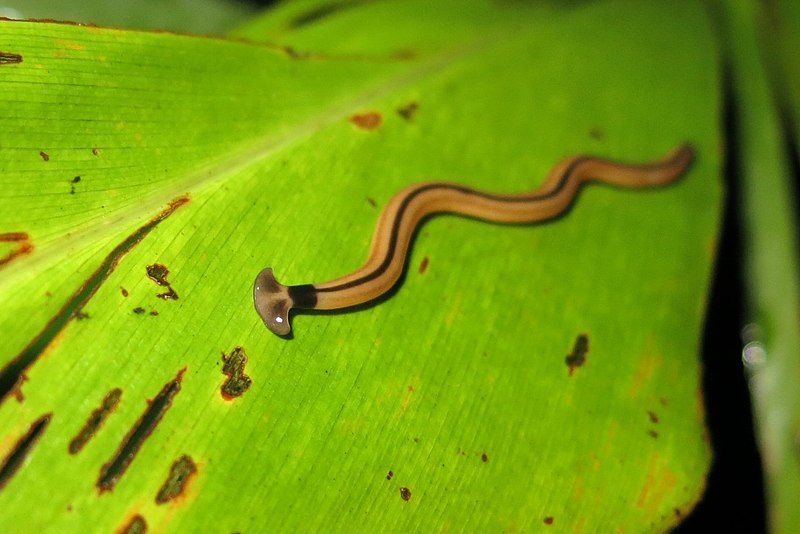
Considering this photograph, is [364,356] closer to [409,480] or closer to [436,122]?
[409,480]

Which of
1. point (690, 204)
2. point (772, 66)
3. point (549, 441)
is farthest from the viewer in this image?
point (772, 66)

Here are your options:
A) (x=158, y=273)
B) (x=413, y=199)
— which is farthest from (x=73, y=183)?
(x=413, y=199)

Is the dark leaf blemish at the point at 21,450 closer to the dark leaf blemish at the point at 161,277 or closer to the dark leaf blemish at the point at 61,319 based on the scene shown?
the dark leaf blemish at the point at 61,319

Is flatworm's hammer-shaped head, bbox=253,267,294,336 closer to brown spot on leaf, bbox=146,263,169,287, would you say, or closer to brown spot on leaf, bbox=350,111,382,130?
brown spot on leaf, bbox=146,263,169,287

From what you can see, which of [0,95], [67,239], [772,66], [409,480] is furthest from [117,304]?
[772,66]

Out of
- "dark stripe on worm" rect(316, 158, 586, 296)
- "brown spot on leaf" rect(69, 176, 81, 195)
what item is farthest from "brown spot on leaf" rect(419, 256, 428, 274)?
"brown spot on leaf" rect(69, 176, 81, 195)

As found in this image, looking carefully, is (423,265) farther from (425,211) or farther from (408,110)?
(408,110)
